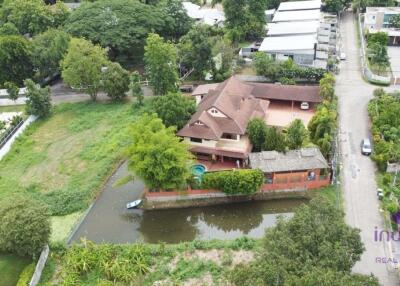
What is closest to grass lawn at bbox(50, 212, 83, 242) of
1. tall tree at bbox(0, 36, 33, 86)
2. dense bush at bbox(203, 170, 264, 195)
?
dense bush at bbox(203, 170, 264, 195)

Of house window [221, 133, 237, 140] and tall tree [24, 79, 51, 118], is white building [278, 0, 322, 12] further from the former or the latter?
tall tree [24, 79, 51, 118]

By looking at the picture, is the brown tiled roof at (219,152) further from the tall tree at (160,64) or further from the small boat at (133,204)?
the tall tree at (160,64)

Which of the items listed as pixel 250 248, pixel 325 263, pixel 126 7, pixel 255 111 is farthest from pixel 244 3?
pixel 325 263

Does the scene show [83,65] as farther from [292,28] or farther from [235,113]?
[292,28]

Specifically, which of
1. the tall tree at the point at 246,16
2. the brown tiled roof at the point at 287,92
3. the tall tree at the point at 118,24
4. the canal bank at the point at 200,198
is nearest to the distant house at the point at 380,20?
the tall tree at the point at 246,16

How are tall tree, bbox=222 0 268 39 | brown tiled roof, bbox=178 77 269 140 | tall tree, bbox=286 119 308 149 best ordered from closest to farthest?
1. tall tree, bbox=286 119 308 149
2. brown tiled roof, bbox=178 77 269 140
3. tall tree, bbox=222 0 268 39

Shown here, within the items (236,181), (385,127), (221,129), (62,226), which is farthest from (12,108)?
(385,127)
